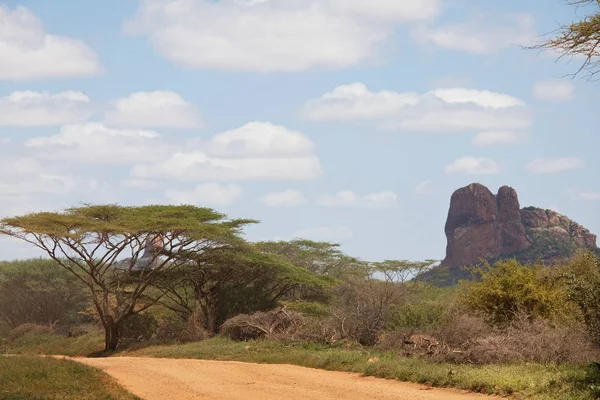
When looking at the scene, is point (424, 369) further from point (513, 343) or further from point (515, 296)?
point (515, 296)

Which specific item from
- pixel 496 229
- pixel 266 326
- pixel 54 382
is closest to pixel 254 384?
pixel 54 382

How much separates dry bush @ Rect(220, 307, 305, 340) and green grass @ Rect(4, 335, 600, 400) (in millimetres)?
754

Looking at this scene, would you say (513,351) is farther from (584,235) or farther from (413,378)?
(584,235)

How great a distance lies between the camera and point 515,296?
22.3 metres

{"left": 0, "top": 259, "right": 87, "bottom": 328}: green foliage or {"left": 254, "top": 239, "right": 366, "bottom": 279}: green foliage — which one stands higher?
{"left": 254, "top": 239, "right": 366, "bottom": 279}: green foliage

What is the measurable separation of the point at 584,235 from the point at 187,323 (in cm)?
8747

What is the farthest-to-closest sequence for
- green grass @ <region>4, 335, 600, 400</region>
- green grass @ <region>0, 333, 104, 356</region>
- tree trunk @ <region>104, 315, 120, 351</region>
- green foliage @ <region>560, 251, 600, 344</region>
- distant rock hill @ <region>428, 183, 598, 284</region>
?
distant rock hill @ <region>428, 183, 598, 284</region>, green grass @ <region>0, 333, 104, 356</region>, tree trunk @ <region>104, 315, 120, 351</region>, green foliage @ <region>560, 251, 600, 344</region>, green grass @ <region>4, 335, 600, 400</region>

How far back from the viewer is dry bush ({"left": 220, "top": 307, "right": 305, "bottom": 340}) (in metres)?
27.0

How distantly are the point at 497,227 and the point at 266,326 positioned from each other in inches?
3460

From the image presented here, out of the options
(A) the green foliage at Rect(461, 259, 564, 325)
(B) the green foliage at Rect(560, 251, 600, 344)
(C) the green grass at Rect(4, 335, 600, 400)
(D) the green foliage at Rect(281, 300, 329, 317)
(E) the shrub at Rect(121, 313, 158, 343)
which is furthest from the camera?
(E) the shrub at Rect(121, 313, 158, 343)

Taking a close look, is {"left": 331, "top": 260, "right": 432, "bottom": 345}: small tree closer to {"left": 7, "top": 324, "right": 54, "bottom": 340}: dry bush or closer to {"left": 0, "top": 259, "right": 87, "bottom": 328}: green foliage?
{"left": 7, "top": 324, "right": 54, "bottom": 340}: dry bush

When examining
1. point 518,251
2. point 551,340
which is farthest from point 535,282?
point 518,251

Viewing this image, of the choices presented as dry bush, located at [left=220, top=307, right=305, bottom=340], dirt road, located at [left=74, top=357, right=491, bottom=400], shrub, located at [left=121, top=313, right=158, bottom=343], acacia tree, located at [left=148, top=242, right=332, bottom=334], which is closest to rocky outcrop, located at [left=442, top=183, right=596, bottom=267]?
acacia tree, located at [left=148, top=242, right=332, bottom=334]

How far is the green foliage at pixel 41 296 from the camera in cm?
4656
